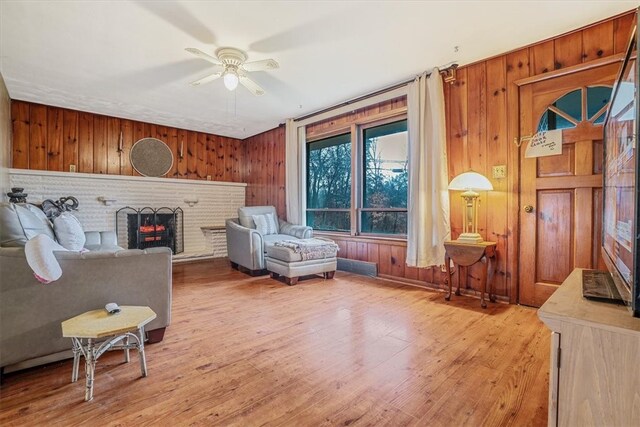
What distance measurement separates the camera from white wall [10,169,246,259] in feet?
14.1

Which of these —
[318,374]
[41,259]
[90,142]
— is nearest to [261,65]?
[41,259]

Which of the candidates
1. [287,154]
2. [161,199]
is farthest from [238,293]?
[161,199]

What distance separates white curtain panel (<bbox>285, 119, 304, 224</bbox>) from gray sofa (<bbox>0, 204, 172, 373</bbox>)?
294 cm

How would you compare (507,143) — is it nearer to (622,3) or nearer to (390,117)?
(622,3)

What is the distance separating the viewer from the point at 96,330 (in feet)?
4.82

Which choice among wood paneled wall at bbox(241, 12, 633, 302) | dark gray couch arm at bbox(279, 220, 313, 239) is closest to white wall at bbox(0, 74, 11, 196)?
dark gray couch arm at bbox(279, 220, 313, 239)

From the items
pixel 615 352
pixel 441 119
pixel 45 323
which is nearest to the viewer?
pixel 615 352

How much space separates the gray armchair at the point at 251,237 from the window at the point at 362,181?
53 cm

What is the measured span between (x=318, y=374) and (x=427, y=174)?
2392 millimetres

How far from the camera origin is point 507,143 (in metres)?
2.84

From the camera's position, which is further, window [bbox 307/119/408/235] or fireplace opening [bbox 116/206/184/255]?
fireplace opening [bbox 116/206/184/255]

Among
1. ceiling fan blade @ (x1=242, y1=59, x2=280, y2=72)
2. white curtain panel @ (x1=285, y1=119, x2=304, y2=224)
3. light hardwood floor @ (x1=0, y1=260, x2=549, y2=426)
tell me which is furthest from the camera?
white curtain panel @ (x1=285, y1=119, x2=304, y2=224)

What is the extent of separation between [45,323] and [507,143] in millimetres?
3676

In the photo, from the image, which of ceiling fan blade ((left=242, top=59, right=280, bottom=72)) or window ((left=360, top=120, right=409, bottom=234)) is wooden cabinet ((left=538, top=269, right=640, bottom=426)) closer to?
ceiling fan blade ((left=242, top=59, right=280, bottom=72))
